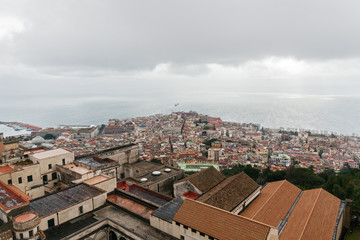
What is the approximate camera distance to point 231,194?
60.0 ft

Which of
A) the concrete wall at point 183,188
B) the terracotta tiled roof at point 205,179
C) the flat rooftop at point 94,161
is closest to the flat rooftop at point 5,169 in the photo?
the flat rooftop at point 94,161

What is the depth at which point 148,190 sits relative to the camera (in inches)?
793

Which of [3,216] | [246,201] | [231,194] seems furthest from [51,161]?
[246,201]

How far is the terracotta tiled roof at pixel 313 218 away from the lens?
14.7m

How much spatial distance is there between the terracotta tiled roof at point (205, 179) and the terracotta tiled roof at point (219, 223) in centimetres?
699

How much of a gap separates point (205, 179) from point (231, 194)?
3944 mm

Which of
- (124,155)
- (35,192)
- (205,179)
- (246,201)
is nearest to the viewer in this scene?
(246,201)

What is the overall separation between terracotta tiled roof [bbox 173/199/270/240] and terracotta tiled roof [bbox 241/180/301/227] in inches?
219

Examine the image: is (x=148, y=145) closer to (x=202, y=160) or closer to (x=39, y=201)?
(x=202, y=160)

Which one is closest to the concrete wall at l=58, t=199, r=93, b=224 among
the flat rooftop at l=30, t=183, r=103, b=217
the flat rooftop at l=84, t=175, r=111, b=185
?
the flat rooftop at l=30, t=183, r=103, b=217

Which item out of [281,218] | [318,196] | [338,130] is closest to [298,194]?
[318,196]

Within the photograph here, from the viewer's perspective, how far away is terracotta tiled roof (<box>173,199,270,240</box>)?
36.2ft

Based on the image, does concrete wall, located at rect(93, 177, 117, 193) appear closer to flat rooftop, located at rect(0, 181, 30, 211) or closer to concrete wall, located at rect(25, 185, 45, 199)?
flat rooftop, located at rect(0, 181, 30, 211)

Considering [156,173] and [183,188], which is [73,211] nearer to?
[183,188]
